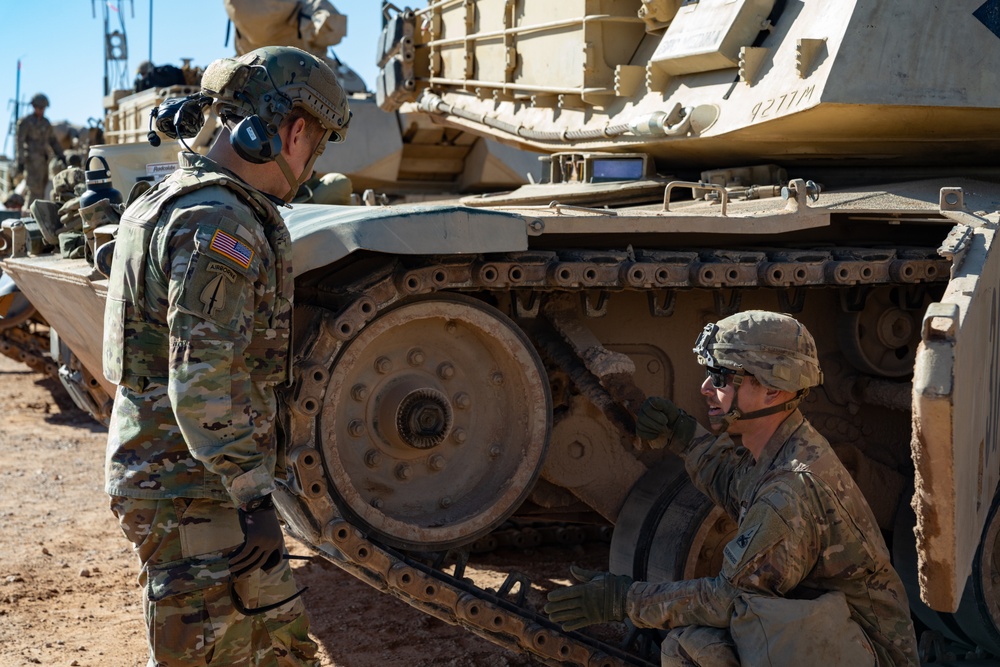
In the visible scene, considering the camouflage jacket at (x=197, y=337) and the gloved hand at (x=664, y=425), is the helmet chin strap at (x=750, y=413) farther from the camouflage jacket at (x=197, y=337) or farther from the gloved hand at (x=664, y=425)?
the camouflage jacket at (x=197, y=337)

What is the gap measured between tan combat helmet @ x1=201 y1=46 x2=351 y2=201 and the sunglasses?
4.64ft

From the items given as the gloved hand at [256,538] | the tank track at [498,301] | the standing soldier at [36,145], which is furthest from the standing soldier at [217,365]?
the standing soldier at [36,145]

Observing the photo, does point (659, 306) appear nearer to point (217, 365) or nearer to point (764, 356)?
point (764, 356)

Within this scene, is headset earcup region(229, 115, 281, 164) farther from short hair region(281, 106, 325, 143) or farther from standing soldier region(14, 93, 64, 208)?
standing soldier region(14, 93, 64, 208)

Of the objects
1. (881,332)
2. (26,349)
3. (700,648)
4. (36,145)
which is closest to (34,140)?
(36,145)

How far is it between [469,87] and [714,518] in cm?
401

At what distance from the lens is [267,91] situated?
3391mm

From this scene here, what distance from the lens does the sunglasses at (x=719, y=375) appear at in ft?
11.8

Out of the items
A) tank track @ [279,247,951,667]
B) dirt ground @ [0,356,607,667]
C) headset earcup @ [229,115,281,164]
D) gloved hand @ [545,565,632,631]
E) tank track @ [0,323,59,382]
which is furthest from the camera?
tank track @ [0,323,59,382]

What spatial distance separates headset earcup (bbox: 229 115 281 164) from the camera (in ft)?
10.8

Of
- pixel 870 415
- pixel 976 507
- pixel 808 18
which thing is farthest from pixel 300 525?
pixel 808 18

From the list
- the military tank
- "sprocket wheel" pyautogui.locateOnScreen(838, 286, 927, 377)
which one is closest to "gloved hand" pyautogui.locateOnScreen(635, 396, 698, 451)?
the military tank

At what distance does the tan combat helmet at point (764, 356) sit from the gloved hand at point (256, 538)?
56.0 inches

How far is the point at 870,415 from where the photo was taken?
5.39 m
